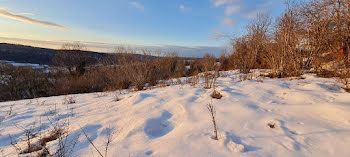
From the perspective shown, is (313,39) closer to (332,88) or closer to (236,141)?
(332,88)

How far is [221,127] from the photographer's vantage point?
6.32 feet

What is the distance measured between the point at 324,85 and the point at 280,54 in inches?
92.0

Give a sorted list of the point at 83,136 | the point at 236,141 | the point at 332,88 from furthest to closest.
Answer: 1. the point at 332,88
2. the point at 83,136
3. the point at 236,141

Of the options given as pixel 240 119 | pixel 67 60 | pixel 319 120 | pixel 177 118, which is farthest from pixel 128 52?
pixel 67 60

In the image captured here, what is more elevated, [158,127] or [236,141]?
[236,141]

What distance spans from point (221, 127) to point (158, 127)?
957 mm

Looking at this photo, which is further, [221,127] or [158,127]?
[158,127]

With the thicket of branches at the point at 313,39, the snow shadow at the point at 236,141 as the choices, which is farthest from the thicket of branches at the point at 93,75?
the snow shadow at the point at 236,141

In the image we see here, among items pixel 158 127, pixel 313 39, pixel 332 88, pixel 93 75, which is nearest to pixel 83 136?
pixel 158 127

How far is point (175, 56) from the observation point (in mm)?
14047

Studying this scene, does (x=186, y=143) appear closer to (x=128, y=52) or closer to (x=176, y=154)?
(x=176, y=154)

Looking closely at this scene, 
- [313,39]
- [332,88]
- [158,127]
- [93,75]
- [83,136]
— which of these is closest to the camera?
[83,136]

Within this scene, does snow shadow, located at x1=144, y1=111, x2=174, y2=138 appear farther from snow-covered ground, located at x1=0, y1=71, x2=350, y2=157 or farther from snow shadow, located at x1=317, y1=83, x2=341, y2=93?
snow shadow, located at x1=317, y1=83, x2=341, y2=93

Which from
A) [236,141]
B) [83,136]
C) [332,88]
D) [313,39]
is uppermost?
[313,39]
